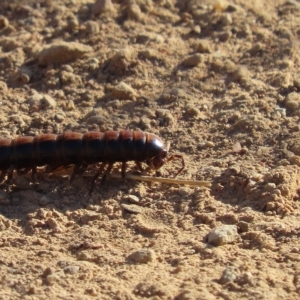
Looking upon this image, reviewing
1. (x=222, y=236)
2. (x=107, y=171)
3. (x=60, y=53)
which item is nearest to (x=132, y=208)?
(x=107, y=171)

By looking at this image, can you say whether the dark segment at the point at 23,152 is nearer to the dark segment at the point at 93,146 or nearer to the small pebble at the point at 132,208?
the dark segment at the point at 93,146

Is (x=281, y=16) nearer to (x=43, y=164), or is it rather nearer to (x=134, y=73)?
(x=134, y=73)

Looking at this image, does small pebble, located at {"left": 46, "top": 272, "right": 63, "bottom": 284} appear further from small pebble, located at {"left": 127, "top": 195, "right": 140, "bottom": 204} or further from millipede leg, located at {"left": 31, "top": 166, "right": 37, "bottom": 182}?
millipede leg, located at {"left": 31, "top": 166, "right": 37, "bottom": 182}

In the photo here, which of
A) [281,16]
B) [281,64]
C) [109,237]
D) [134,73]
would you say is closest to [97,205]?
[109,237]

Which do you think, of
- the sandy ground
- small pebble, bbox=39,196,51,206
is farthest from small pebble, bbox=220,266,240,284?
small pebble, bbox=39,196,51,206

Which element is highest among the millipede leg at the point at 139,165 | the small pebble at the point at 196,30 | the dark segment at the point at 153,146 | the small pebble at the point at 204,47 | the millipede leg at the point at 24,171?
the small pebble at the point at 196,30

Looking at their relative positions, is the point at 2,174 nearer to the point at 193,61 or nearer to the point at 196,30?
the point at 193,61

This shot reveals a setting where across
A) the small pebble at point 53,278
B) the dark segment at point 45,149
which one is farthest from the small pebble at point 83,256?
the dark segment at point 45,149

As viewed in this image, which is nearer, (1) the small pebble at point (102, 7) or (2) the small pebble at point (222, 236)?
(2) the small pebble at point (222, 236)
